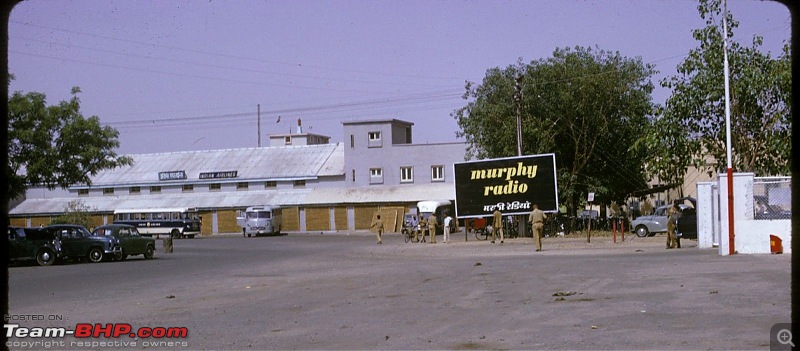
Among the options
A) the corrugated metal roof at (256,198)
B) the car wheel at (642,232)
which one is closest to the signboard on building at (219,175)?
the corrugated metal roof at (256,198)

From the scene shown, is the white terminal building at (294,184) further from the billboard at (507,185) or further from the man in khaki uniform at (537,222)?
the man in khaki uniform at (537,222)

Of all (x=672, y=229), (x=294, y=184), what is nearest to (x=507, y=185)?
(x=672, y=229)

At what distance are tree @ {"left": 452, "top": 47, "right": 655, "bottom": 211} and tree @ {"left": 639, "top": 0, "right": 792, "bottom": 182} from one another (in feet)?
48.4

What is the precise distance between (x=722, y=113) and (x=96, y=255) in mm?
24399

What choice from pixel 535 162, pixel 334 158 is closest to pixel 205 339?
pixel 535 162

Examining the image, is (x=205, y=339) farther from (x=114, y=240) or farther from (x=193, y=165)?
(x=193, y=165)

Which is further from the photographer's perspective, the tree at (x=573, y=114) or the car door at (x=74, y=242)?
the tree at (x=573, y=114)

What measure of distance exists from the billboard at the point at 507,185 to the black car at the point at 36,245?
1973cm

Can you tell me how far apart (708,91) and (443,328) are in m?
26.4

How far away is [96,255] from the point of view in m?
33.6

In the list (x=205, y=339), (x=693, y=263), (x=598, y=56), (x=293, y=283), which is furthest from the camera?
(x=598, y=56)

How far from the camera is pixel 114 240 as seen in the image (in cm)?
3416

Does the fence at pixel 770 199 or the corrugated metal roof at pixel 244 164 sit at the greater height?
the corrugated metal roof at pixel 244 164

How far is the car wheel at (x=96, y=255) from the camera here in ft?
110
